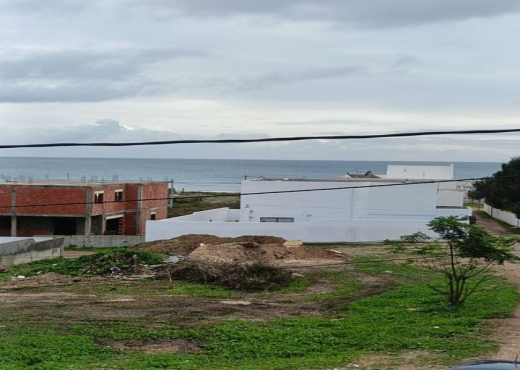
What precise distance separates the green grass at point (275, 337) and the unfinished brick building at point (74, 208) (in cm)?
2661

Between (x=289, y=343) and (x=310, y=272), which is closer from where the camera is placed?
(x=289, y=343)

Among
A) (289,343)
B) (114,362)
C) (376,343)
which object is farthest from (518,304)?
(114,362)

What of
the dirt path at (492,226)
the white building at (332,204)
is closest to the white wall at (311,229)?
A: the white building at (332,204)

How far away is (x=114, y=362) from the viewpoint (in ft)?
37.7

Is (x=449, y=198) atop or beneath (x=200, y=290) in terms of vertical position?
atop

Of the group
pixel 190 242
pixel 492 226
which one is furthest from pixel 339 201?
pixel 492 226

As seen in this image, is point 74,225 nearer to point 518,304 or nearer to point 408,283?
point 408,283

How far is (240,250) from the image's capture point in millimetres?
30266

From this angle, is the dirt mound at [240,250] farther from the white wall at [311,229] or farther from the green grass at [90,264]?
the green grass at [90,264]

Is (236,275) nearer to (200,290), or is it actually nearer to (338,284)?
(200,290)

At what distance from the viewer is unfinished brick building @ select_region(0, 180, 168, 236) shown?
4609 cm

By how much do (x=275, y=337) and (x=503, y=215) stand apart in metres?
46.2

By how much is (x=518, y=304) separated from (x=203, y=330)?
29.4 feet

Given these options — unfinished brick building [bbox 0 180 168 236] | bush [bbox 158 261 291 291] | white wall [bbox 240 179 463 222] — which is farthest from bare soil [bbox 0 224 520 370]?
unfinished brick building [bbox 0 180 168 236]
